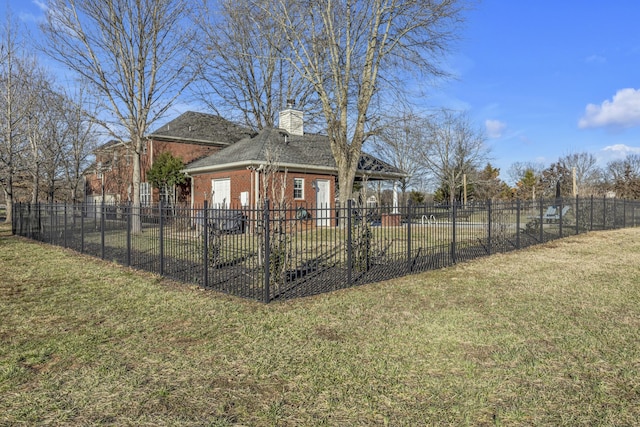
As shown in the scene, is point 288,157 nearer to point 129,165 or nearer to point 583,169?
point 129,165

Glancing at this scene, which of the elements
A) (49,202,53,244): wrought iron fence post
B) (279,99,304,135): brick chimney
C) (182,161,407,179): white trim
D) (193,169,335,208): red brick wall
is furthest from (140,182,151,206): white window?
(49,202,53,244): wrought iron fence post

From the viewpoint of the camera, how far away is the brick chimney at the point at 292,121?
2119cm

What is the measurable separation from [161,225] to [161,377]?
474 cm

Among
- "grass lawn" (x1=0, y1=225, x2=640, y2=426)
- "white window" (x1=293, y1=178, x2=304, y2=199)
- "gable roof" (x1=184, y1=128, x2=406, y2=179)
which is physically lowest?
"grass lawn" (x1=0, y1=225, x2=640, y2=426)

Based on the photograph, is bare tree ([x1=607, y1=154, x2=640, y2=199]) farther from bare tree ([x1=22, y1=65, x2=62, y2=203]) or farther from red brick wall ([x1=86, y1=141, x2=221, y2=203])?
bare tree ([x1=22, y1=65, x2=62, y2=203])

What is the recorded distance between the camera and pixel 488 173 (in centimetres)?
4812

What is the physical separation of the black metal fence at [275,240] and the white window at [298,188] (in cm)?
700

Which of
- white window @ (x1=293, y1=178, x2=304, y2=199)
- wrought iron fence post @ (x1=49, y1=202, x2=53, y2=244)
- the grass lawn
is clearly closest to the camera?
the grass lawn

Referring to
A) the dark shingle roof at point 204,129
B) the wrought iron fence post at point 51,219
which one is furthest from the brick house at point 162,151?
the wrought iron fence post at point 51,219

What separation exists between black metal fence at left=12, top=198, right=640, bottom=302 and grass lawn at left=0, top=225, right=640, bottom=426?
2.49 ft

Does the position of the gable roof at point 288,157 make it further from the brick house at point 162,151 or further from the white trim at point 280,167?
the brick house at point 162,151

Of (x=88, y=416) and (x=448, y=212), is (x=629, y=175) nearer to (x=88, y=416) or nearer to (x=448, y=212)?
(x=448, y=212)

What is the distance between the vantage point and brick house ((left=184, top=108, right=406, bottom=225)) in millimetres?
16578

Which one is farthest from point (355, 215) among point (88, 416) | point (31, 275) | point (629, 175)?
point (629, 175)
